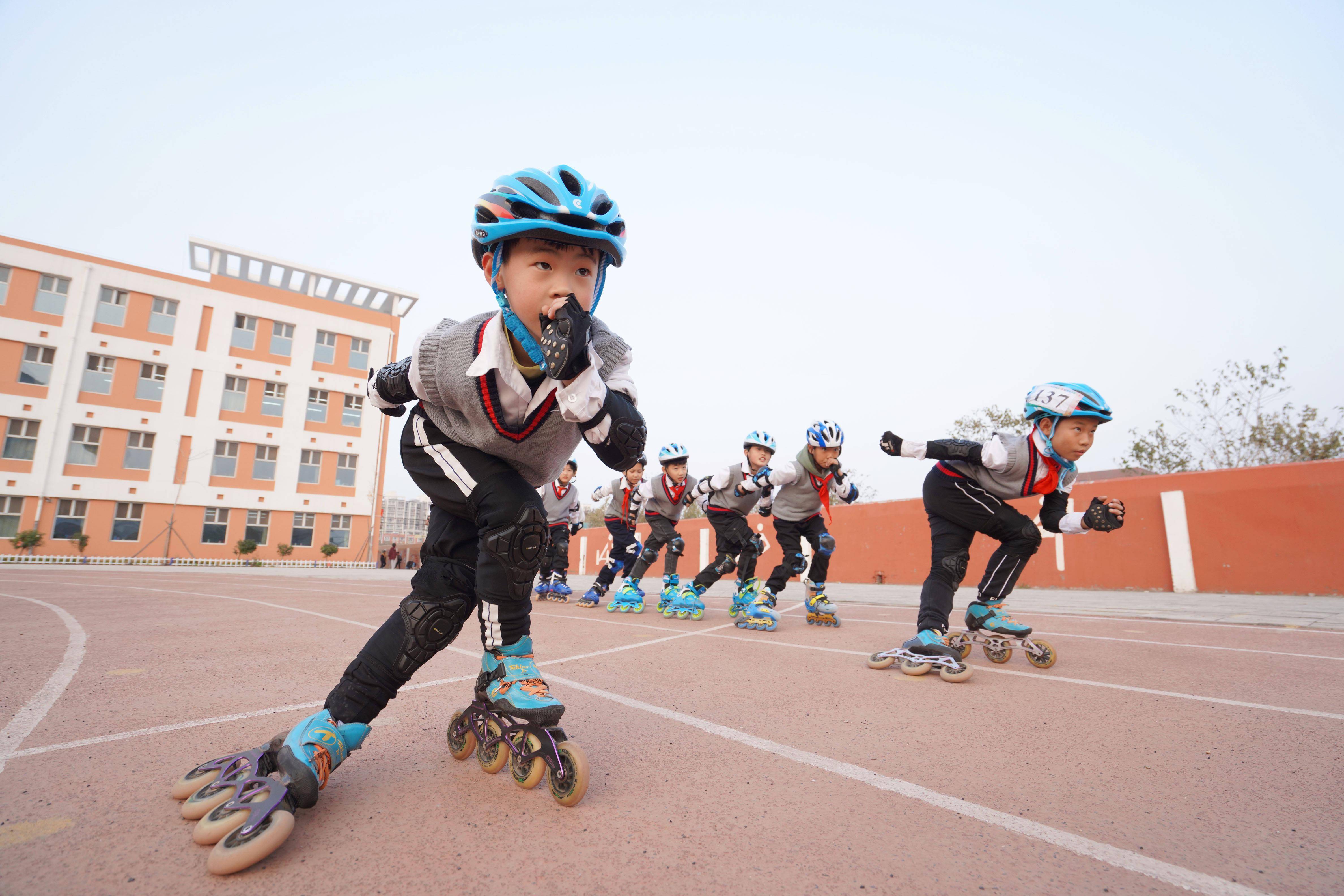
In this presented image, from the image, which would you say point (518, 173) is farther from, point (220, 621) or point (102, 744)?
point (220, 621)

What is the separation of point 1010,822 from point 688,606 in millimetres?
5998

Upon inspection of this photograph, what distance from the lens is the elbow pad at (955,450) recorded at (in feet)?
14.1

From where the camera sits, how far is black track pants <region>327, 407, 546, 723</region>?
201cm

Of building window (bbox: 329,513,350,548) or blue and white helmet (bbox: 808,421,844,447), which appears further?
building window (bbox: 329,513,350,548)

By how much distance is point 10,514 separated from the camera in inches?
1033

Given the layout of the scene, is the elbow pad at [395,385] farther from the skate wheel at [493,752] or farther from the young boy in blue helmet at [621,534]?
the young boy in blue helmet at [621,534]

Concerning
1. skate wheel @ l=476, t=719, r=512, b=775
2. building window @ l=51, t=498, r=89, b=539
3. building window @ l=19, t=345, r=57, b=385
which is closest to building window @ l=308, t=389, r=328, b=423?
building window @ l=51, t=498, r=89, b=539

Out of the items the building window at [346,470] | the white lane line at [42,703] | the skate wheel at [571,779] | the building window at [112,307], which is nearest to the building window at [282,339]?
the building window at [112,307]

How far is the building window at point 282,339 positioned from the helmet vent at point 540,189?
36746 mm

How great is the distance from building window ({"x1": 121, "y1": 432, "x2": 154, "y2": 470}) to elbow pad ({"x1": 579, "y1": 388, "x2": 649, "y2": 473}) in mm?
36081

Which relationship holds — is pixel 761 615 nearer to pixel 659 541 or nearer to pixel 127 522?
pixel 659 541

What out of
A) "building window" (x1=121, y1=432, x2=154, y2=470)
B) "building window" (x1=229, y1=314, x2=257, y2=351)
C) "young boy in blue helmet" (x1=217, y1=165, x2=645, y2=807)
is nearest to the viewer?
"young boy in blue helmet" (x1=217, y1=165, x2=645, y2=807)

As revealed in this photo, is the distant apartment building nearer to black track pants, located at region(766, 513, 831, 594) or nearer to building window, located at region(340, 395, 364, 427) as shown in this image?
building window, located at region(340, 395, 364, 427)

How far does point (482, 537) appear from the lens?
2020 millimetres
